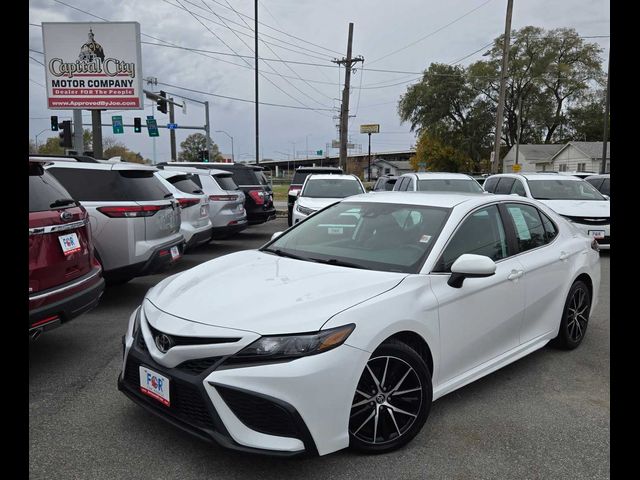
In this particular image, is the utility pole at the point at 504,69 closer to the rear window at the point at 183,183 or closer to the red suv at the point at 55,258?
the rear window at the point at 183,183

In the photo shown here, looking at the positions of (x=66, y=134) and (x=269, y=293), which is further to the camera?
(x=66, y=134)

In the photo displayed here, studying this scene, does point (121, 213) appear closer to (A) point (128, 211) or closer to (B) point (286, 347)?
(A) point (128, 211)

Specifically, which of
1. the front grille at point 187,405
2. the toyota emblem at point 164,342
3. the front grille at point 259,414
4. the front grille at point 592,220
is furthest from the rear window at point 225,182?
the front grille at point 259,414

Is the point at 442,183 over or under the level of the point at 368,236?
over

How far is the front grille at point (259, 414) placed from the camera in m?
2.40

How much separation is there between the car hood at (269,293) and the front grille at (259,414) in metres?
0.33

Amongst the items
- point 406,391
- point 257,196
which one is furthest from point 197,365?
point 257,196

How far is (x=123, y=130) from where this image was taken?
32.4 m

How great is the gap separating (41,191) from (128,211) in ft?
5.98

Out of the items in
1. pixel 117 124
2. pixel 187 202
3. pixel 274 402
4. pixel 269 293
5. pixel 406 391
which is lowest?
pixel 406 391

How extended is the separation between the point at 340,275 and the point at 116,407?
1.77 m

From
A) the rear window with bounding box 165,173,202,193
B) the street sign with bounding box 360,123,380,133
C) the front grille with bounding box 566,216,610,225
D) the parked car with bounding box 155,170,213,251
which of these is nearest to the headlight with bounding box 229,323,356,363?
the parked car with bounding box 155,170,213,251

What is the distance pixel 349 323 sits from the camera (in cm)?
259
